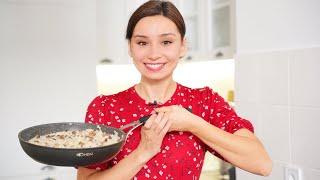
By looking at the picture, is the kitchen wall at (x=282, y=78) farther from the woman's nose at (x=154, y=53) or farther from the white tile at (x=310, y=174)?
the woman's nose at (x=154, y=53)

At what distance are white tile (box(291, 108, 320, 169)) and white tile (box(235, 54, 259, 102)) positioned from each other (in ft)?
0.75

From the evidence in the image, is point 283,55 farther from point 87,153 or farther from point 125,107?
point 87,153

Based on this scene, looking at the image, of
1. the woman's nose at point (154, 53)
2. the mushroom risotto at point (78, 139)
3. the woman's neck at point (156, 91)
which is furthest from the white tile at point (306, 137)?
the mushroom risotto at point (78, 139)

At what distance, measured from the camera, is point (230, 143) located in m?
0.94

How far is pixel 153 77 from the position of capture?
3.36 feet

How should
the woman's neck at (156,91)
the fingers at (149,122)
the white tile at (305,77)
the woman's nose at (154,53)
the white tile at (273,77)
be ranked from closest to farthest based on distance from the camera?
the fingers at (149,122) < the woman's nose at (154,53) < the woman's neck at (156,91) < the white tile at (305,77) < the white tile at (273,77)

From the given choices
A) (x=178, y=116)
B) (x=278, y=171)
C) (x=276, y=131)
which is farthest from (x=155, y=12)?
(x=278, y=171)

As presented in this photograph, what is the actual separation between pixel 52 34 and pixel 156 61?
4.92ft

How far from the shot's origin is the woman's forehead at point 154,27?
1.00m

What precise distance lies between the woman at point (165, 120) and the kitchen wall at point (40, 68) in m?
1.32

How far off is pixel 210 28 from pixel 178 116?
163cm

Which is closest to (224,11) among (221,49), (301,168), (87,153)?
(221,49)

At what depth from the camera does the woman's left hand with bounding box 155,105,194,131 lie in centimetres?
88

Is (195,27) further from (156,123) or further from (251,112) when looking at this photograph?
(156,123)
